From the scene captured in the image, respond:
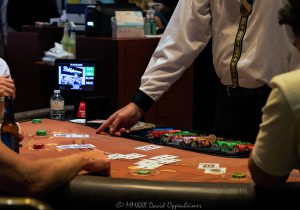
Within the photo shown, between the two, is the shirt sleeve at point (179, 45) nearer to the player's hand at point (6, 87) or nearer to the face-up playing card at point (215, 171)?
the player's hand at point (6, 87)

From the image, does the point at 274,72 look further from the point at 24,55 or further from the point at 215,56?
the point at 24,55

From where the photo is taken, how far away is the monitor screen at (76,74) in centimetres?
385

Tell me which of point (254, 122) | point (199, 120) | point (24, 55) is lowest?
point (199, 120)

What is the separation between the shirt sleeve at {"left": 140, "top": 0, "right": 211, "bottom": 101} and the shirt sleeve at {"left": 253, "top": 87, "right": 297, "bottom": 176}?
1.35 m

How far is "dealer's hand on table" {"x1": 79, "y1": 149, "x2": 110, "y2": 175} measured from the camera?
2076 mm

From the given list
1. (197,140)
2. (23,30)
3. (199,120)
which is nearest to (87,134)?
(197,140)

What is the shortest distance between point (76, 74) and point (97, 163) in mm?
1793

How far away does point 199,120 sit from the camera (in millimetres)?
6348

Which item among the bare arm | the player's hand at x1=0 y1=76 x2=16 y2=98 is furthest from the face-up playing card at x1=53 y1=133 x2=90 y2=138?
the bare arm

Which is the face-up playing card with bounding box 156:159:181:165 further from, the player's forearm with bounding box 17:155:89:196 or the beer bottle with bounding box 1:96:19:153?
the beer bottle with bounding box 1:96:19:153

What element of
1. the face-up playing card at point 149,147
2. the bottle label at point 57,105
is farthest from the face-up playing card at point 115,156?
the bottle label at point 57,105

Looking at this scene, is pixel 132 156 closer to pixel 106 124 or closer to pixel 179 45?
pixel 106 124

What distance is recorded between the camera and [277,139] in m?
1.64

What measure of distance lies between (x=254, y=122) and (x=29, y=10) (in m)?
4.86
